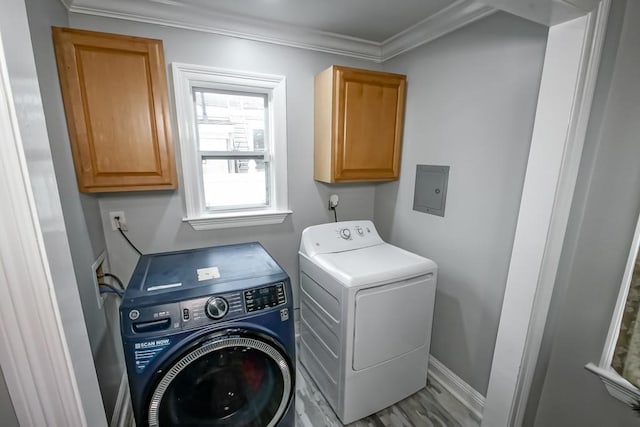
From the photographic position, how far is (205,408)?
1229 mm

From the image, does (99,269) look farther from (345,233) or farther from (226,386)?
(345,233)

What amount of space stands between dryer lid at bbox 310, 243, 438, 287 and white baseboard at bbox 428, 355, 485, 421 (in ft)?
2.61

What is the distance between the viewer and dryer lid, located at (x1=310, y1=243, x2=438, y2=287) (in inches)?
56.7

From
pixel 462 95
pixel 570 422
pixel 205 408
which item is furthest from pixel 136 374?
pixel 462 95

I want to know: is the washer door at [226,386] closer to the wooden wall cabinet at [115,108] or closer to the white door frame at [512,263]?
the white door frame at [512,263]

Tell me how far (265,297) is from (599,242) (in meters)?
1.42

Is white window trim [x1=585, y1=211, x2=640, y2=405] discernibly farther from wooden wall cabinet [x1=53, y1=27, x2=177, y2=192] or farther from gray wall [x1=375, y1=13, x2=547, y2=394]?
wooden wall cabinet [x1=53, y1=27, x2=177, y2=192]

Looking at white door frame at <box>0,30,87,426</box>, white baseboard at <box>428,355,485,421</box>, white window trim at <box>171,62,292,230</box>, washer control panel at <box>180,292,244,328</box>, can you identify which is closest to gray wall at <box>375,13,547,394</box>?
white baseboard at <box>428,355,485,421</box>

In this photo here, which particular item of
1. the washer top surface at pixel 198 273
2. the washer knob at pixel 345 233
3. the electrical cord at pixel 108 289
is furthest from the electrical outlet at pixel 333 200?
A: the electrical cord at pixel 108 289

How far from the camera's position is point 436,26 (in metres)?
1.66

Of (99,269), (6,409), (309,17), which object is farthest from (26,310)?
(309,17)

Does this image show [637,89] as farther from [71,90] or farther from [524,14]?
[71,90]

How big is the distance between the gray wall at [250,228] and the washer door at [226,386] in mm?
929

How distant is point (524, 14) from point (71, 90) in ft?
6.47
